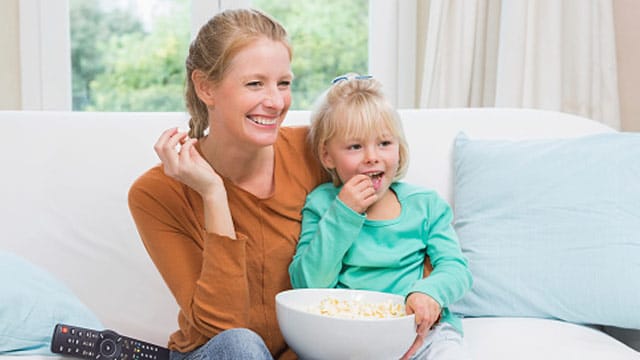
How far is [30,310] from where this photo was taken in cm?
154

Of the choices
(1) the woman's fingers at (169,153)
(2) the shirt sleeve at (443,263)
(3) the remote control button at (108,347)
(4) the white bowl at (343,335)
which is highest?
(1) the woman's fingers at (169,153)

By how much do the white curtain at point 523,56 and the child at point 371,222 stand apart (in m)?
1.34

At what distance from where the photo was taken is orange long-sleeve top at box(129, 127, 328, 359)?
1.46 m

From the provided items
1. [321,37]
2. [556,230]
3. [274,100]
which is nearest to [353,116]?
[274,100]

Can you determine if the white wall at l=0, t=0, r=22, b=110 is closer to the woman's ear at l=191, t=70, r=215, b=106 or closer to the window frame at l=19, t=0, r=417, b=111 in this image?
the window frame at l=19, t=0, r=417, b=111

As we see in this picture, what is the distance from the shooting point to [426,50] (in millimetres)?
3133

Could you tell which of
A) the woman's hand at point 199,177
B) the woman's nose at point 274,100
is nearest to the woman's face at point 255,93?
the woman's nose at point 274,100

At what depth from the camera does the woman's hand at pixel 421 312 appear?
1399mm

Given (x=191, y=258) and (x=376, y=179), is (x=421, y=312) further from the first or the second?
(x=191, y=258)

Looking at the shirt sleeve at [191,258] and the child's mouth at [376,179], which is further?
the child's mouth at [376,179]

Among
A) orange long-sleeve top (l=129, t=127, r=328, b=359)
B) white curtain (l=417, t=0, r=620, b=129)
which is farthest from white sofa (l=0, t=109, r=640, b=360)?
white curtain (l=417, t=0, r=620, b=129)

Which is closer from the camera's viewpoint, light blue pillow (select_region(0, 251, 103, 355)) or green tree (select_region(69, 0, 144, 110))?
light blue pillow (select_region(0, 251, 103, 355))

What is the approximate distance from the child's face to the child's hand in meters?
0.03

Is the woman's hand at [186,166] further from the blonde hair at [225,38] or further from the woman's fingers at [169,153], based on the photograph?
the blonde hair at [225,38]
